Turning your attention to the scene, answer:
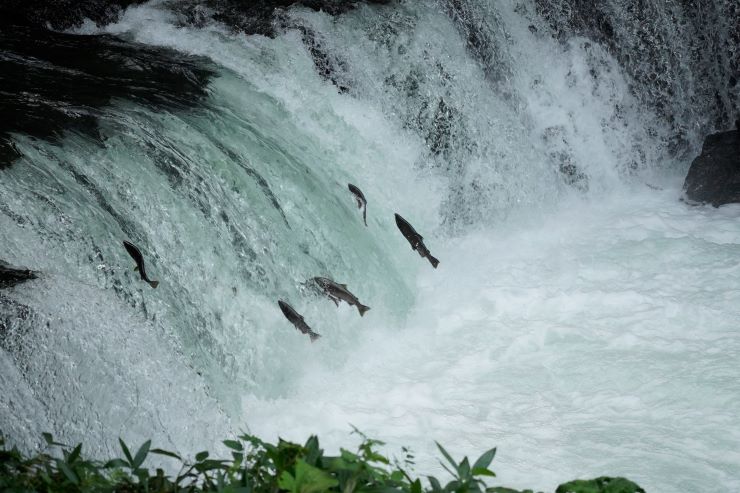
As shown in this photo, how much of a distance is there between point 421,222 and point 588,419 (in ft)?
7.47

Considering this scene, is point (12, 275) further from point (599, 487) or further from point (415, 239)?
point (599, 487)

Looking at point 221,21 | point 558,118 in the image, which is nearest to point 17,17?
point 221,21

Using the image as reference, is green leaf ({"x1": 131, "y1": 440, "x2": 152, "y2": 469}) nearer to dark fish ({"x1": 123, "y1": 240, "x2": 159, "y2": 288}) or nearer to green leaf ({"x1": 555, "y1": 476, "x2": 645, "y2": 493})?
green leaf ({"x1": 555, "y1": 476, "x2": 645, "y2": 493})

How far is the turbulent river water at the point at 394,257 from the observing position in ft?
12.3

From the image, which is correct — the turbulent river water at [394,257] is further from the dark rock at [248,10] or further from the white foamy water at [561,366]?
the dark rock at [248,10]

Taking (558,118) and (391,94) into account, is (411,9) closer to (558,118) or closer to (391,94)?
(391,94)

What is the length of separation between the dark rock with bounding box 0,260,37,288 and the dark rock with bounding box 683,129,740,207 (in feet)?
17.2

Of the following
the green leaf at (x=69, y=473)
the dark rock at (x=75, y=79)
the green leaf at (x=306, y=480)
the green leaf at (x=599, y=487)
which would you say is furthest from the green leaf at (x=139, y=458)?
the dark rock at (x=75, y=79)

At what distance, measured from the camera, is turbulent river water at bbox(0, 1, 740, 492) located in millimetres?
3746

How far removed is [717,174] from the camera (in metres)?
6.86

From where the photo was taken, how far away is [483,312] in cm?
521

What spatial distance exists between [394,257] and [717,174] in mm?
3015

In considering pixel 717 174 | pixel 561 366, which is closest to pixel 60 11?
pixel 561 366

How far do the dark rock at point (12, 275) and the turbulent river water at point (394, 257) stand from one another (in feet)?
0.15
